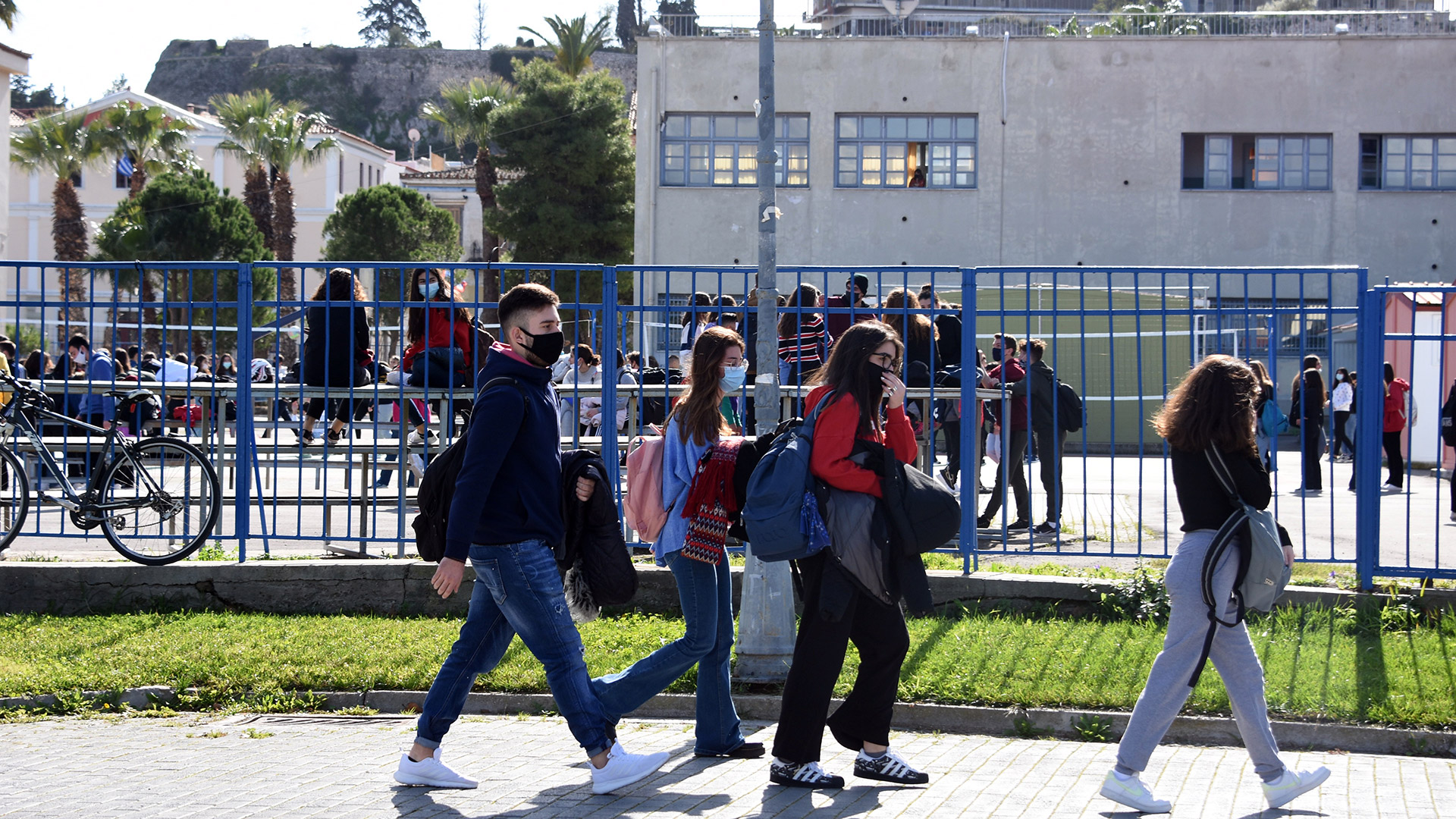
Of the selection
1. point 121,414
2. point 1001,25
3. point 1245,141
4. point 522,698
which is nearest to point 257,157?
point 1001,25

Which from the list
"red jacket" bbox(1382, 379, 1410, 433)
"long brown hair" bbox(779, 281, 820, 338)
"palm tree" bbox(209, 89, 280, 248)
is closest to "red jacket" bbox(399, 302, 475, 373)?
"long brown hair" bbox(779, 281, 820, 338)

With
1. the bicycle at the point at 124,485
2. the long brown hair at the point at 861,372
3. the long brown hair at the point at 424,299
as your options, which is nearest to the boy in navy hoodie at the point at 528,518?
the long brown hair at the point at 861,372

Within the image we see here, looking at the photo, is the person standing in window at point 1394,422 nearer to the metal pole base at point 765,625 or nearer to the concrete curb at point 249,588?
the concrete curb at point 249,588

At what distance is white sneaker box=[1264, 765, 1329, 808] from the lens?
4715mm

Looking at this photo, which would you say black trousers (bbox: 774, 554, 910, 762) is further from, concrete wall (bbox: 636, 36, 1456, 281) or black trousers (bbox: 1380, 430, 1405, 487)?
concrete wall (bbox: 636, 36, 1456, 281)

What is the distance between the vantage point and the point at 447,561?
464cm

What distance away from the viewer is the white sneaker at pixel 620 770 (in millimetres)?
4887

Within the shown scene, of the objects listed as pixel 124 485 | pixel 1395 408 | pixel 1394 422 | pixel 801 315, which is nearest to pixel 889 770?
pixel 801 315

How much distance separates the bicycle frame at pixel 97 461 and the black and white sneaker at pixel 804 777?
487 centimetres

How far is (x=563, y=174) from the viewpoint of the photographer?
43094 millimetres

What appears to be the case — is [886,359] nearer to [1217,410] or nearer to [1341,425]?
[1217,410]

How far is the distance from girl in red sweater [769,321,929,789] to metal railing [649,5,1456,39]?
995 inches

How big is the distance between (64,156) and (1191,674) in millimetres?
48586

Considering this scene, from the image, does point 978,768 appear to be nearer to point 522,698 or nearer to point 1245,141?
point 522,698
